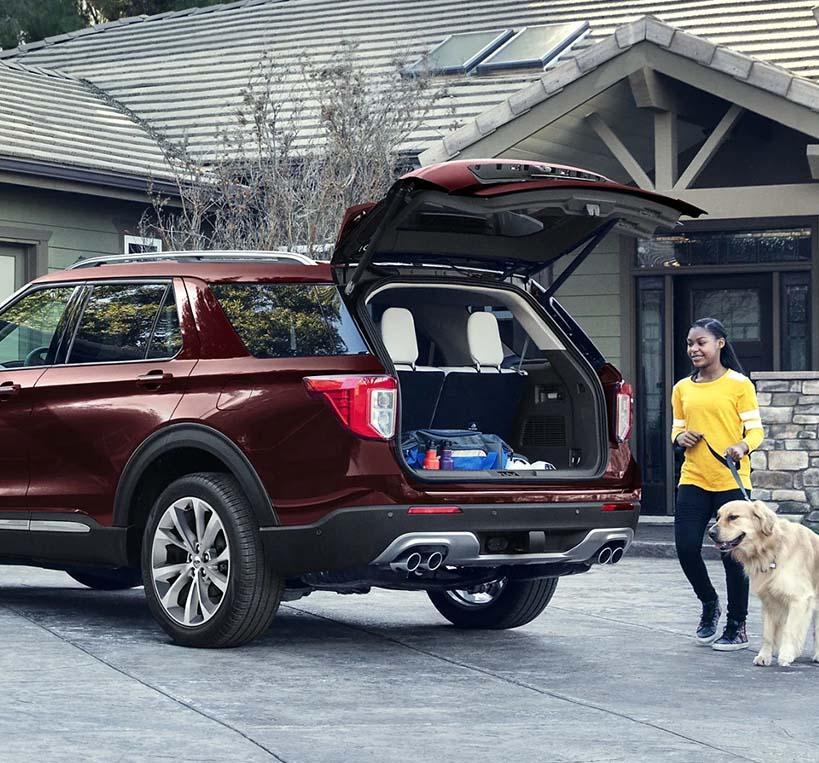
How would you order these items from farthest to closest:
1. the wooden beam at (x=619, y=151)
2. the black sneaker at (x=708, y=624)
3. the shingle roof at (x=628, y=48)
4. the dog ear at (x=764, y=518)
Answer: the wooden beam at (x=619, y=151), the shingle roof at (x=628, y=48), the black sneaker at (x=708, y=624), the dog ear at (x=764, y=518)

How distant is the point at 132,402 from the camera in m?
8.41

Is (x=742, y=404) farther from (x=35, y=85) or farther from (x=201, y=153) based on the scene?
(x=35, y=85)

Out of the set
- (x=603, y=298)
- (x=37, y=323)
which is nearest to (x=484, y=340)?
(x=37, y=323)

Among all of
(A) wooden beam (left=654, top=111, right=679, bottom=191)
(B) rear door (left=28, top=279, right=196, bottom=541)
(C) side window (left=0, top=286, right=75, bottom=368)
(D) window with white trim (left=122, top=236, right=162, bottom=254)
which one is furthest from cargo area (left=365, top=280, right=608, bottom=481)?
(D) window with white trim (left=122, top=236, right=162, bottom=254)

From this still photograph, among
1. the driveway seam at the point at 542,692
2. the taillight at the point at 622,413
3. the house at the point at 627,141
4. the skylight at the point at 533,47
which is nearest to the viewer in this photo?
the driveway seam at the point at 542,692

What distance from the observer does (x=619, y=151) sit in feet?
50.0

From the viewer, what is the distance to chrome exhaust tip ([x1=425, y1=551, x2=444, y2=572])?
771cm

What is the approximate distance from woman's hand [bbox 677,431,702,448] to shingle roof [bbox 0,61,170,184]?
956 cm

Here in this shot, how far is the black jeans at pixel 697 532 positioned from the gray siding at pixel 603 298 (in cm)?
817

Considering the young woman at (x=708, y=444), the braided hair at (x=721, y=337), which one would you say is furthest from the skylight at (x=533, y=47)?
the young woman at (x=708, y=444)

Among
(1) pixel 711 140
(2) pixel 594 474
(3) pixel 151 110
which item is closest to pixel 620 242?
(1) pixel 711 140

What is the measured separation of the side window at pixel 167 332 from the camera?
27.6 ft

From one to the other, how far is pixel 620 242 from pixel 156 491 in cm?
960

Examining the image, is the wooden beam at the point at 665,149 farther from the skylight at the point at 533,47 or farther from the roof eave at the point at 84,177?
the roof eave at the point at 84,177
